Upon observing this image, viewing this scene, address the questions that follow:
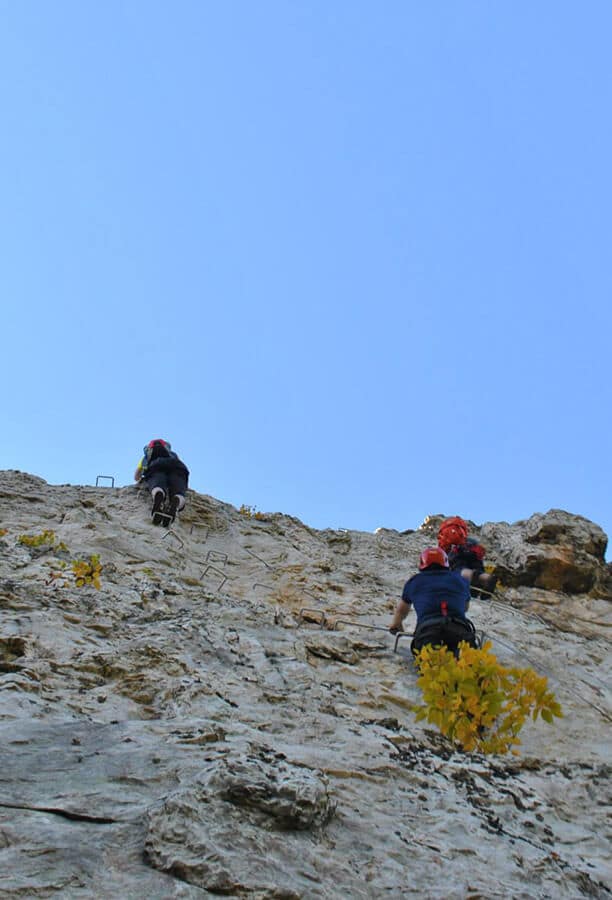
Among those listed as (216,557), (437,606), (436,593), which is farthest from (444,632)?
(216,557)

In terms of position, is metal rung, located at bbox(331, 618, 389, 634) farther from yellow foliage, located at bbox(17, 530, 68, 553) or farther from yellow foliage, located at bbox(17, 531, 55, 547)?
yellow foliage, located at bbox(17, 531, 55, 547)

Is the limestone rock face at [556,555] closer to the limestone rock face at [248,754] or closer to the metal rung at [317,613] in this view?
the limestone rock face at [248,754]

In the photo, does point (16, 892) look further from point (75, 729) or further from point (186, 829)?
point (75, 729)

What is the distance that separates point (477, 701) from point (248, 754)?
1961 mm

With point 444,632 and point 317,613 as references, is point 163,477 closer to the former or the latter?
point 317,613

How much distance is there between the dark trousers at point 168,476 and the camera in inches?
463

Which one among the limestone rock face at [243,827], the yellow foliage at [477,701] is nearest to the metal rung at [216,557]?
the yellow foliage at [477,701]

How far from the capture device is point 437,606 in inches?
301

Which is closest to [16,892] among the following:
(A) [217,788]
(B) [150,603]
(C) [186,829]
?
(C) [186,829]

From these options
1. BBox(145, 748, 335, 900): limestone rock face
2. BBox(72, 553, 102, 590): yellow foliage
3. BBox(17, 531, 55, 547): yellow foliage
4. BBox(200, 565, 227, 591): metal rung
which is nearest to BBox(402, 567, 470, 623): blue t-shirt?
BBox(200, 565, 227, 591): metal rung

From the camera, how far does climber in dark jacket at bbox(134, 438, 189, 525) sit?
11.3 meters

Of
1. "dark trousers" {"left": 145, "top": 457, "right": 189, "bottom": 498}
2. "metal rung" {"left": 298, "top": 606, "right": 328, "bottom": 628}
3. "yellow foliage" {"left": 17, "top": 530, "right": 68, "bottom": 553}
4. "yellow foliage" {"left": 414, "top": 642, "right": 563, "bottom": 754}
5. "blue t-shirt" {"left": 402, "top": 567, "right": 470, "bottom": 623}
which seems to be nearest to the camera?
"yellow foliage" {"left": 414, "top": 642, "right": 563, "bottom": 754}

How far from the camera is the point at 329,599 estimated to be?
9648mm

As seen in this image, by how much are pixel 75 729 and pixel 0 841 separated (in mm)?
1183
